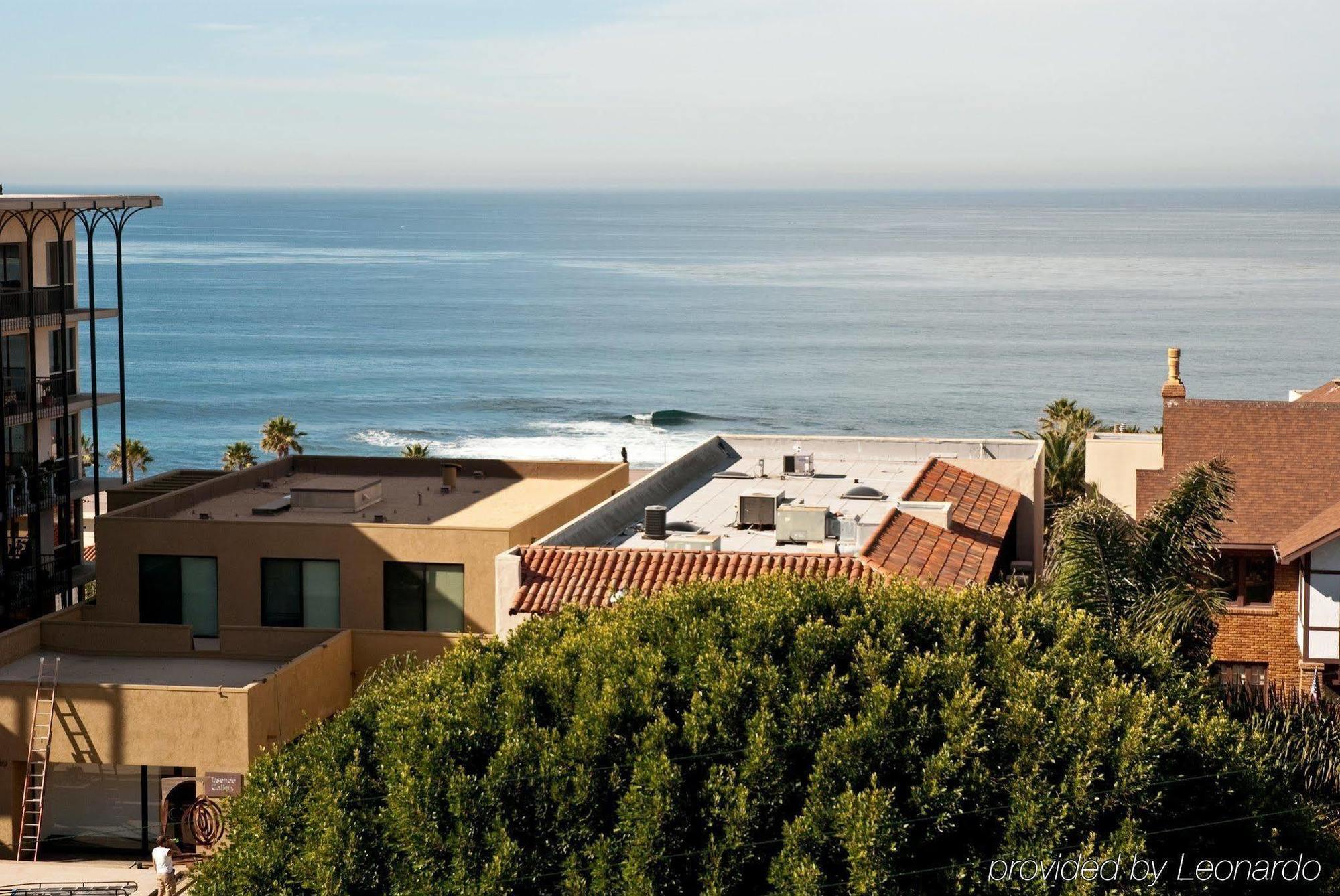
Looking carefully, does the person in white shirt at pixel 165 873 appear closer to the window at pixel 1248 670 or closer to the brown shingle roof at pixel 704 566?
the brown shingle roof at pixel 704 566

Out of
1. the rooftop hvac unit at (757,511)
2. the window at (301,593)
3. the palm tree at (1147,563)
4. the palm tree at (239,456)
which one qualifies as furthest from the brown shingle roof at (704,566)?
the palm tree at (239,456)

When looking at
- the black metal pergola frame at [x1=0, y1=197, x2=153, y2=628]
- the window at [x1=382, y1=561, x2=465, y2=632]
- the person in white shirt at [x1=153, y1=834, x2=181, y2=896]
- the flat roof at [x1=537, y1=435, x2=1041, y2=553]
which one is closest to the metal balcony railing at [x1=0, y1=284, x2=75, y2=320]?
the black metal pergola frame at [x1=0, y1=197, x2=153, y2=628]

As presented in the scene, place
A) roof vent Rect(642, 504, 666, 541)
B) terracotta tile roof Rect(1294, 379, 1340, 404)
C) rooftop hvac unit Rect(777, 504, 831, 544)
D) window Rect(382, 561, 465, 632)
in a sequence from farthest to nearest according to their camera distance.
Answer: terracotta tile roof Rect(1294, 379, 1340, 404), window Rect(382, 561, 465, 632), roof vent Rect(642, 504, 666, 541), rooftop hvac unit Rect(777, 504, 831, 544)

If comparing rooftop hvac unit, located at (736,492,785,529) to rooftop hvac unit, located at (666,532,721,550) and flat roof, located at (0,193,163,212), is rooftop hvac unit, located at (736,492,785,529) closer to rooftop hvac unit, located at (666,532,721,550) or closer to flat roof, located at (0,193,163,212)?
rooftop hvac unit, located at (666,532,721,550)

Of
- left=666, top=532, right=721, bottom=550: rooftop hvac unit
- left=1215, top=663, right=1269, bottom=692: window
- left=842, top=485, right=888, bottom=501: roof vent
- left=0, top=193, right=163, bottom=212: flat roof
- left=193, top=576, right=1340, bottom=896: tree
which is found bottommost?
left=1215, top=663, right=1269, bottom=692: window

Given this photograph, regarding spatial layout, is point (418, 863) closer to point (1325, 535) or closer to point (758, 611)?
point (758, 611)

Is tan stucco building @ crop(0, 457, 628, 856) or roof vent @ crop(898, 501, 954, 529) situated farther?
roof vent @ crop(898, 501, 954, 529)

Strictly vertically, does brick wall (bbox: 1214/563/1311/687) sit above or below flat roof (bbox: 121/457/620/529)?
below
